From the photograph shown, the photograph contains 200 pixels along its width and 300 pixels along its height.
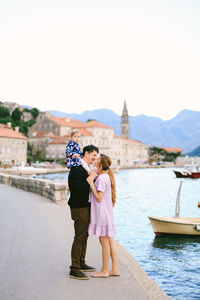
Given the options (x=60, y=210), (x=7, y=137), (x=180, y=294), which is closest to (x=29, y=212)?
(x=60, y=210)

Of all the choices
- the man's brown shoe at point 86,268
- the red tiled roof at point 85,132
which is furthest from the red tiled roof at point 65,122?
the man's brown shoe at point 86,268

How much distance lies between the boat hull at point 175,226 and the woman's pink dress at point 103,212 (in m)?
9.28

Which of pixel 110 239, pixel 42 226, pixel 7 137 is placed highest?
pixel 7 137

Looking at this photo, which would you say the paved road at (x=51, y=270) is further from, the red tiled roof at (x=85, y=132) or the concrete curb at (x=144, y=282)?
the red tiled roof at (x=85, y=132)

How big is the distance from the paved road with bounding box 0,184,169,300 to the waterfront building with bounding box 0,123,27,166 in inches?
3109

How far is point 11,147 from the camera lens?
3430 inches

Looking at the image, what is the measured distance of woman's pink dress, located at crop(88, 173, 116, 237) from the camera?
5.01 m

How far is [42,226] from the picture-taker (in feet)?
29.9

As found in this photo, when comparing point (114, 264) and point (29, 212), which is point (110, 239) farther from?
point (29, 212)

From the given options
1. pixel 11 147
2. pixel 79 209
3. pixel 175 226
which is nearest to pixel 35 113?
pixel 11 147

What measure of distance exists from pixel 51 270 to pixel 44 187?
10.8 metres

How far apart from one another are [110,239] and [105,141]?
124716 millimetres

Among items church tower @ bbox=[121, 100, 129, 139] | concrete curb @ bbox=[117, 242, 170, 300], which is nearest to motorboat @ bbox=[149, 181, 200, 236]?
concrete curb @ bbox=[117, 242, 170, 300]

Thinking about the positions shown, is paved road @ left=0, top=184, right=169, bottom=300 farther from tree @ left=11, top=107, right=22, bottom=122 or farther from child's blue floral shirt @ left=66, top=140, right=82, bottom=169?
tree @ left=11, top=107, right=22, bottom=122
